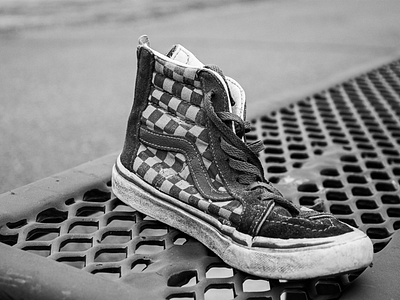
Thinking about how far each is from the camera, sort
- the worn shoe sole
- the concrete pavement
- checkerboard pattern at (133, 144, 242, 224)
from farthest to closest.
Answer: the concrete pavement
checkerboard pattern at (133, 144, 242, 224)
the worn shoe sole

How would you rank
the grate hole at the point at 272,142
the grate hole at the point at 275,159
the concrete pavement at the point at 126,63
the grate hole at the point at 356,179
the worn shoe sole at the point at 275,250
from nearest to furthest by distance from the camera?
1. the worn shoe sole at the point at 275,250
2. the grate hole at the point at 356,179
3. the grate hole at the point at 275,159
4. the grate hole at the point at 272,142
5. the concrete pavement at the point at 126,63

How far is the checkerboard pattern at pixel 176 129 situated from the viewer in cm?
129

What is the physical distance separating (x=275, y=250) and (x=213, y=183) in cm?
24

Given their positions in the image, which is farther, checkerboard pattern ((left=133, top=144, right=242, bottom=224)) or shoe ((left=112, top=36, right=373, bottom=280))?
checkerboard pattern ((left=133, top=144, right=242, bottom=224))

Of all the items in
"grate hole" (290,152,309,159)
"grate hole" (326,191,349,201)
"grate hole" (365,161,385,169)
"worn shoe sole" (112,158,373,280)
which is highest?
"worn shoe sole" (112,158,373,280)

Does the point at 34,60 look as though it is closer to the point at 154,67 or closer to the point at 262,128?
the point at 262,128

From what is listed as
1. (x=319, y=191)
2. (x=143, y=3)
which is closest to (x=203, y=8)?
(x=143, y=3)

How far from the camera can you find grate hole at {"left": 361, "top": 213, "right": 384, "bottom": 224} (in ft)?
4.68

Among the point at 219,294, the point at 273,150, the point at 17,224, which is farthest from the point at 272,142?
the point at 17,224

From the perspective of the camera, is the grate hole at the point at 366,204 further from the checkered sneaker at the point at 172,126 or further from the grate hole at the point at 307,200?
the checkered sneaker at the point at 172,126

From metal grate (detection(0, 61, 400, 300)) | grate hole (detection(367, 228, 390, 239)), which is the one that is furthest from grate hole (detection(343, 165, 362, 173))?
grate hole (detection(367, 228, 390, 239))

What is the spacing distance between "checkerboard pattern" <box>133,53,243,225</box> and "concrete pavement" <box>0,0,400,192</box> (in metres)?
0.79

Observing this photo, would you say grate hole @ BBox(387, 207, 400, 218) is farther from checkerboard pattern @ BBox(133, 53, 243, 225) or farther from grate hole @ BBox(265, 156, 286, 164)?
checkerboard pattern @ BBox(133, 53, 243, 225)

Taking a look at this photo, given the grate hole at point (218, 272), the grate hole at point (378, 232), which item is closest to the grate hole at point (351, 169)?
the grate hole at point (378, 232)
